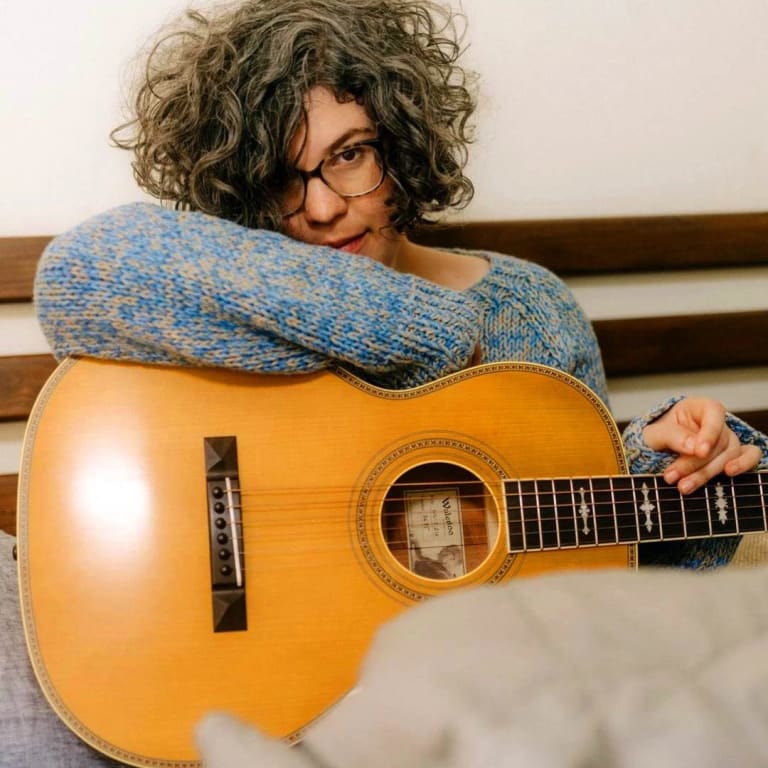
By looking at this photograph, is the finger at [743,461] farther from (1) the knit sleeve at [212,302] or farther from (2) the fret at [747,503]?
(1) the knit sleeve at [212,302]

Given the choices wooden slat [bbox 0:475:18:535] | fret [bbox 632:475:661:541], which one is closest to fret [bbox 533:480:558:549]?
fret [bbox 632:475:661:541]

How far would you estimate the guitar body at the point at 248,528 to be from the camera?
32.1 inches

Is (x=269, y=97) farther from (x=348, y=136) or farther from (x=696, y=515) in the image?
(x=696, y=515)

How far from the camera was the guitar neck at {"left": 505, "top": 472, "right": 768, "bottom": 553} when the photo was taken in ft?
3.02

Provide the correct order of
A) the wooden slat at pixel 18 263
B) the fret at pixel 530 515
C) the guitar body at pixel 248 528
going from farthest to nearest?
the wooden slat at pixel 18 263 < the fret at pixel 530 515 < the guitar body at pixel 248 528

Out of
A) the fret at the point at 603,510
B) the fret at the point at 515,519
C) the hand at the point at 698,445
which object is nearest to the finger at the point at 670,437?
the hand at the point at 698,445

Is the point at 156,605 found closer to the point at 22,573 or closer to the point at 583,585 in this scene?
the point at 22,573

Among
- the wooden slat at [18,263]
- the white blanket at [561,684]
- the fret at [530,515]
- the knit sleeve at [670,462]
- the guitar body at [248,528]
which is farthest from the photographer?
the wooden slat at [18,263]

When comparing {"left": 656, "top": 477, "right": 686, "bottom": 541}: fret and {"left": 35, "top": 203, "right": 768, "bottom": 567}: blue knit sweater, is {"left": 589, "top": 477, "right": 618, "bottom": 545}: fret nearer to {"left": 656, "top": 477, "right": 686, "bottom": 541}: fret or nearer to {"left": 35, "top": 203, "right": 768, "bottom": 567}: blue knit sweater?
{"left": 656, "top": 477, "right": 686, "bottom": 541}: fret

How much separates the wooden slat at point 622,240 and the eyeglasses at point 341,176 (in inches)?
10.3

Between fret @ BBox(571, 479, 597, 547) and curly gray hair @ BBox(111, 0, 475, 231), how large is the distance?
45cm

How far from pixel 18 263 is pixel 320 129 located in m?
0.50

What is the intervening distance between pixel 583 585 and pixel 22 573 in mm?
716

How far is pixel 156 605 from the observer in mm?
831
